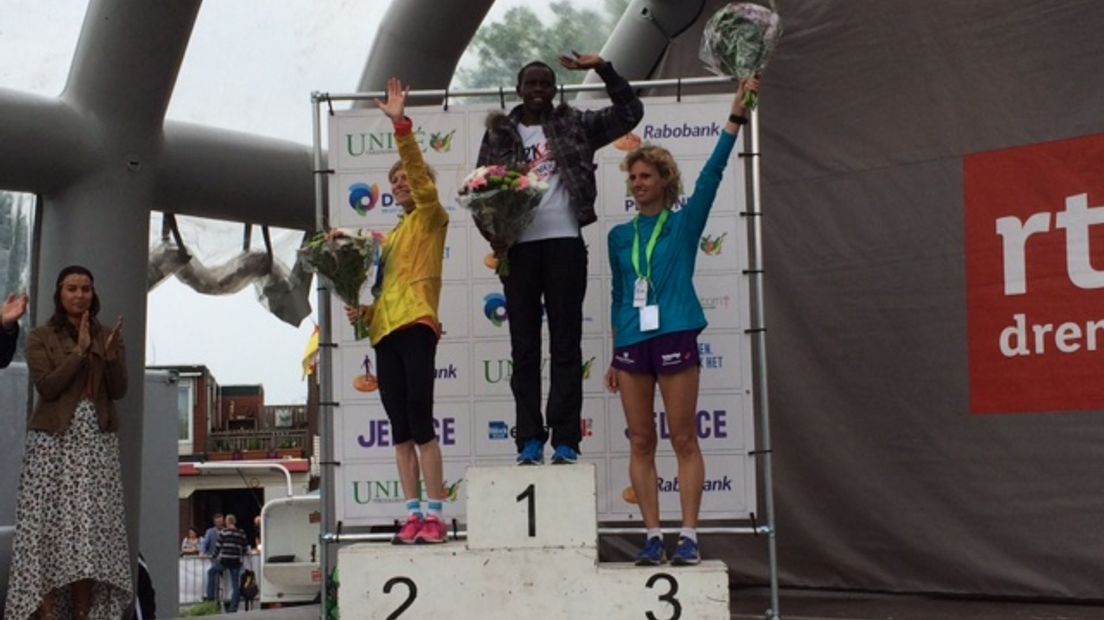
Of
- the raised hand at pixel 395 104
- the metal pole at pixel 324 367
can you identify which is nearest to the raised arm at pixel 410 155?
the raised hand at pixel 395 104

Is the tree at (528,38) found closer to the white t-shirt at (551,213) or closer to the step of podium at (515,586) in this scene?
the white t-shirt at (551,213)

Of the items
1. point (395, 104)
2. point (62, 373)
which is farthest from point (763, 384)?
point (62, 373)

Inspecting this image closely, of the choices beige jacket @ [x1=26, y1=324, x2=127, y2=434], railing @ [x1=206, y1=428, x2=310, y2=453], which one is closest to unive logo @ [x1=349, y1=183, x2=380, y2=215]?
beige jacket @ [x1=26, y1=324, x2=127, y2=434]

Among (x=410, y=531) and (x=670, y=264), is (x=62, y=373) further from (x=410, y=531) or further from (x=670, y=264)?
(x=670, y=264)

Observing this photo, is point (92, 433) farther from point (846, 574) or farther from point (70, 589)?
point (846, 574)

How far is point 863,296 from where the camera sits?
8289 millimetres

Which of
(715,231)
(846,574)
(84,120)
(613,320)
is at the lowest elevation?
(846,574)

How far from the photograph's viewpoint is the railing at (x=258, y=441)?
153ft

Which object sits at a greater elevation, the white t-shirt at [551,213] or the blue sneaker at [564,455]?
the white t-shirt at [551,213]

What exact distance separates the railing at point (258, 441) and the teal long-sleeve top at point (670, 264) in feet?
134

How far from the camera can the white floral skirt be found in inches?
255

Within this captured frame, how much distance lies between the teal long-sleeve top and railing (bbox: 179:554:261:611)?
16.9 meters

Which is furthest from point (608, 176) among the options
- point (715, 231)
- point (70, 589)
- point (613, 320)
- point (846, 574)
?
point (70, 589)

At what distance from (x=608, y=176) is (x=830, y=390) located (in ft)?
6.14
